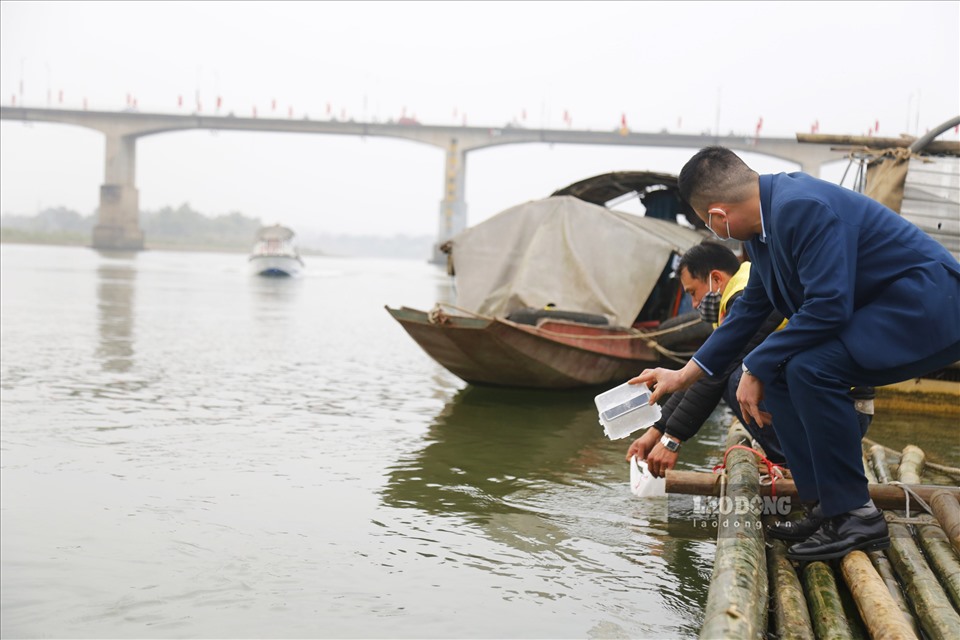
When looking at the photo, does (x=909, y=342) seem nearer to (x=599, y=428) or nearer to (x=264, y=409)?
(x=599, y=428)

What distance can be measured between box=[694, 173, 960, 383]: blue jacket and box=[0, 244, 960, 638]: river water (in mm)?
1235

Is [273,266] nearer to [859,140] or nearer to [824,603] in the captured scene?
[859,140]

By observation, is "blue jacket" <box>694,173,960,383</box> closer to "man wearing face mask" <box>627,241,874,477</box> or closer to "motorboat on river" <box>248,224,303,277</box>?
"man wearing face mask" <box>627,241,874,477</box>

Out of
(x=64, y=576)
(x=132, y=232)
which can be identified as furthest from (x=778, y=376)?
(x=132, y=232)

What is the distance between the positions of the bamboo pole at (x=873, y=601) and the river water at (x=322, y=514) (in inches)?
29.3

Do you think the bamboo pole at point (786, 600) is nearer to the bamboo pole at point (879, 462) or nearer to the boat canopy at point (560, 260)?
the bamboo pole at point (879, 462)

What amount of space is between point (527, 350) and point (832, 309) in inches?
232

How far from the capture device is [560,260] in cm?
988

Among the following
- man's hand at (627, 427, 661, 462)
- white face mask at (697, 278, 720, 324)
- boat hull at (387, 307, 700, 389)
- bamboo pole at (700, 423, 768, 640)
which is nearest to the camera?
bamboo pole at (700, 423, 768, 640)

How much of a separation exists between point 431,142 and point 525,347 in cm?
6419

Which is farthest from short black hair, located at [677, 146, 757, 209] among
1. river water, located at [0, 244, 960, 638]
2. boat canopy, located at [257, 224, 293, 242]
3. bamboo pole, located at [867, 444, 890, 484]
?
boat canopy, located at [257, 224, 293, 242]

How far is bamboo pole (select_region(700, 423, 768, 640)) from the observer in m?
2.24

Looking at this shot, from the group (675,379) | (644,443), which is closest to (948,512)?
(675,379)

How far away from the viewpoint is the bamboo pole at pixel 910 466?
4.13m
